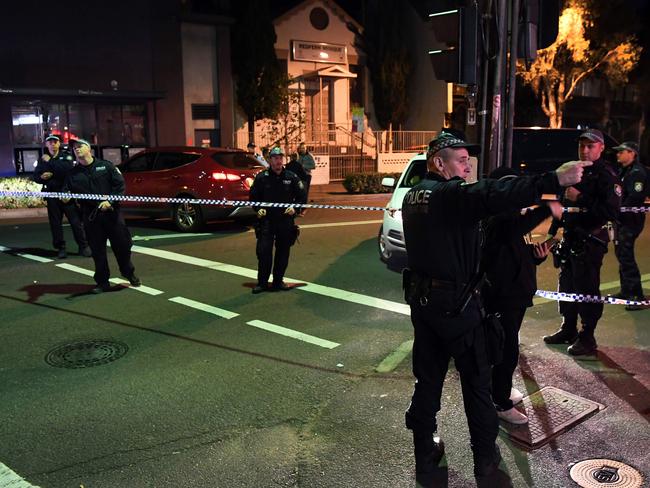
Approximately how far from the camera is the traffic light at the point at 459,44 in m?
5.16

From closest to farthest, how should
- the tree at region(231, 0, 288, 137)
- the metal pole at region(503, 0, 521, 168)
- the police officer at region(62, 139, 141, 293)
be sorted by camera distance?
the metal pole at region(503, 0, 521, 168) → the police officer at region(62, 139, 141, 293) → the tree at region(231, 0, 288, 137)

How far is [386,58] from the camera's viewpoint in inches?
983

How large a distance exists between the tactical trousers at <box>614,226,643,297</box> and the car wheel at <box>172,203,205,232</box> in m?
7.71

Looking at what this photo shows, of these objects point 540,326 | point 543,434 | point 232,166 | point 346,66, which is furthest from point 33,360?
point 346,66

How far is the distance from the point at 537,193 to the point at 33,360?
4.33m

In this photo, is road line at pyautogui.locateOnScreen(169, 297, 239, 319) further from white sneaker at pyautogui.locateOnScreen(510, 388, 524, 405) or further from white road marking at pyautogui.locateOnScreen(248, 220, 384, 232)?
white road marking at pyautogui.locateOnScreen(248, 220, 384, 232)

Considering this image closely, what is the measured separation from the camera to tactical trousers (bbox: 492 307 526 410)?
12.9ft

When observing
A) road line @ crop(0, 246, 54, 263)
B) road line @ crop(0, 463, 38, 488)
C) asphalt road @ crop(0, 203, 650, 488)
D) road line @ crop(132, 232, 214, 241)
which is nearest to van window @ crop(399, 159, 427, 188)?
asphalt road @ crop(0, 203, 650, 488)

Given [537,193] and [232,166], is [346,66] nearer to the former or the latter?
[232,166]

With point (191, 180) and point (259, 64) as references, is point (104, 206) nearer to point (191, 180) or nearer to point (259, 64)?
point (191, 180)

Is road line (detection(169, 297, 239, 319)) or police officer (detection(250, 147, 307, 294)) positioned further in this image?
police officer (detection(250, 147, 307, 294))

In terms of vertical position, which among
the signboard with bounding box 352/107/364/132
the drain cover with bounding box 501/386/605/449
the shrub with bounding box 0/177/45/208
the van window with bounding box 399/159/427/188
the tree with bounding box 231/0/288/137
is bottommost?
the drain cover with bounding box 501/386/605/449

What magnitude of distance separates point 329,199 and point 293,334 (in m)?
12.2

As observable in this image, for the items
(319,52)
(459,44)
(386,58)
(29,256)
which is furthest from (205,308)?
(386,58)
